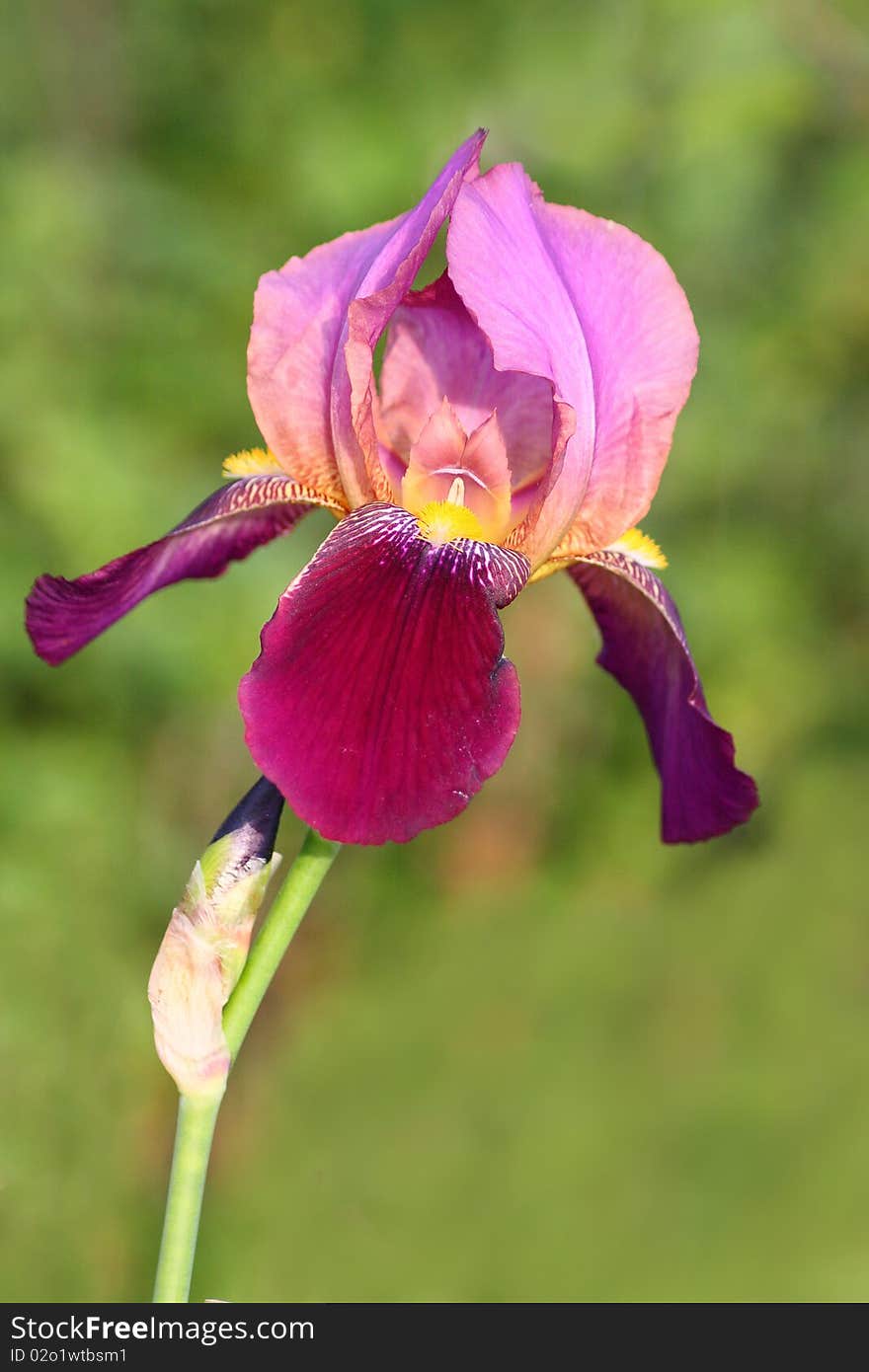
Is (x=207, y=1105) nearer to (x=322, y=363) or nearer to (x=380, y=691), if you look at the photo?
(x=380, y=691)

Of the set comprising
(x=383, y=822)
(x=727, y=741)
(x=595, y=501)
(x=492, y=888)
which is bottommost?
(x=383, y=822)

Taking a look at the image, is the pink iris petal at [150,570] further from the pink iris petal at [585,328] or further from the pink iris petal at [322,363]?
the pink iris petal at [585,328]

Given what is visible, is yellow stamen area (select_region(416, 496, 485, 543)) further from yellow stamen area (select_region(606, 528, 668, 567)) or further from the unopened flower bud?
the unopened flower bud

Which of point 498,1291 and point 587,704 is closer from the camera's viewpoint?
point 498,1291
